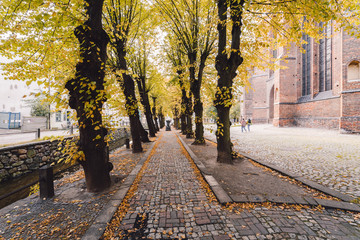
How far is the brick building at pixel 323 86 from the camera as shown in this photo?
558 inches

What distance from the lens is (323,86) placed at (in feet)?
63.8

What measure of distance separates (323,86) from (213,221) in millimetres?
25049

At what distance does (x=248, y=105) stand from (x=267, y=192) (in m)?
42.7

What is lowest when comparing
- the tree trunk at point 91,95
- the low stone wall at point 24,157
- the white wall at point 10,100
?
the low stone wall at point 24,157

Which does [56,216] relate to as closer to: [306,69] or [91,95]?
[91,95]

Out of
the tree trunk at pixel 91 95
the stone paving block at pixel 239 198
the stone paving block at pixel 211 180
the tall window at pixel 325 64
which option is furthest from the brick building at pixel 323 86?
the tree trunk at pixel 91 95

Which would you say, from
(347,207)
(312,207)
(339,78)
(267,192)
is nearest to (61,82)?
(267,192)

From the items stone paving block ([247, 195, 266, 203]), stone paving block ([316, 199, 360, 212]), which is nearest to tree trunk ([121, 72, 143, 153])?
stone paving block ([247, 195, 266, 203])

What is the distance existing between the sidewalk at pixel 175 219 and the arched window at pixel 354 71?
18383 mm

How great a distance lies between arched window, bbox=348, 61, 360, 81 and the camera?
1438cm

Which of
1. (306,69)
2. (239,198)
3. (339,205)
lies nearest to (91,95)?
(239,198)

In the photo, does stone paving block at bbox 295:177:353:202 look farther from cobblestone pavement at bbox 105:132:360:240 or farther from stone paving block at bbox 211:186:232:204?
stone paving block at bbox 211:186:232:204

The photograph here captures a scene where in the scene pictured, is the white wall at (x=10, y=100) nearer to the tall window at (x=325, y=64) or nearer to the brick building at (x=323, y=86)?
the brick building at (x=323, y=86)

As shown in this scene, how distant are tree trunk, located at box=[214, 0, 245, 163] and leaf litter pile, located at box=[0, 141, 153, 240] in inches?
150
